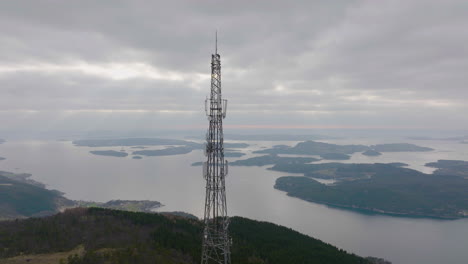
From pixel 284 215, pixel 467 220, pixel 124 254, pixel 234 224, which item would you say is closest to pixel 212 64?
pixel 124 254

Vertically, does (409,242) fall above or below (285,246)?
below

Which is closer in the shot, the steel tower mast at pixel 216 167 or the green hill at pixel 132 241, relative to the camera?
the steel tower mast at pixel 216 167

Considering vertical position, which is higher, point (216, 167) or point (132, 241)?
point (216, 167)

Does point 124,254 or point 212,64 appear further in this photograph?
point 124,254

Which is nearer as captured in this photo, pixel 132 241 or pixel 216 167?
pixel 216 167

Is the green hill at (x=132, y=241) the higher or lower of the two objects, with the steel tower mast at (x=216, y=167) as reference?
lower

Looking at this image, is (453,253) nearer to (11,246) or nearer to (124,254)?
(124,254)

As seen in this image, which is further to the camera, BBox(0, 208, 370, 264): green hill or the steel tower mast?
BBox(0, 208, 370, 264): green hill

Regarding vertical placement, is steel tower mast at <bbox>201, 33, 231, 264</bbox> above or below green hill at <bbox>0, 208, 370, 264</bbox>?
above
